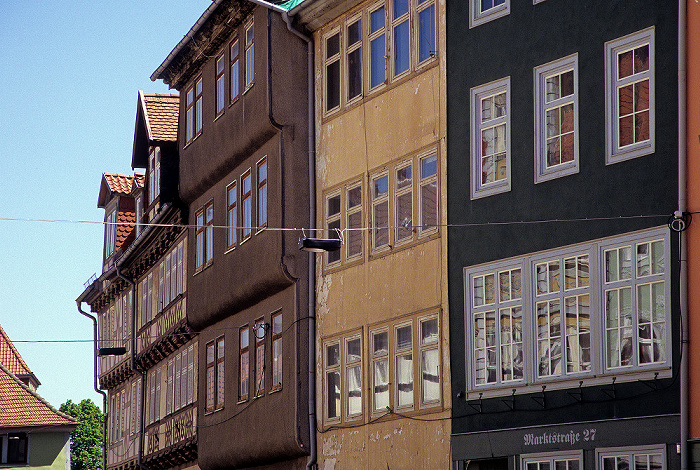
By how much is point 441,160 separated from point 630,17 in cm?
460

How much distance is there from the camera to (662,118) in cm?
1599

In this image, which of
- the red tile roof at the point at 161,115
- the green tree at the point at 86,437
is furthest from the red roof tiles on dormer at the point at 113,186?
the green tree at the point at 86,437

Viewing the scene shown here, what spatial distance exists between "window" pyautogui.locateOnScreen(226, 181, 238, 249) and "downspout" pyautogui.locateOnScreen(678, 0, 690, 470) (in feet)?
45.6

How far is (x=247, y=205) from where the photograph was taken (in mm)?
27438

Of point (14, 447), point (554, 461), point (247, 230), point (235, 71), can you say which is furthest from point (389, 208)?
point (14, 447)

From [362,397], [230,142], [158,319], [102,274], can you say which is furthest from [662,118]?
[102,274]

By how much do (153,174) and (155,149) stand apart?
77 centimetres

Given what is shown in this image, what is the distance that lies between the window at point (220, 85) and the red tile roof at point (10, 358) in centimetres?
4106

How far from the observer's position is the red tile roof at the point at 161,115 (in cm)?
3888

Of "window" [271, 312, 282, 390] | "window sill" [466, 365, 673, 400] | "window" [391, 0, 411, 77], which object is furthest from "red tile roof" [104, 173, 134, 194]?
"window sill" [466, 365, 673, 400]

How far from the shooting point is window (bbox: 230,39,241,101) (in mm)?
28172

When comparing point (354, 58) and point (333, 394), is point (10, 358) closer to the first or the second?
point (333, 394)

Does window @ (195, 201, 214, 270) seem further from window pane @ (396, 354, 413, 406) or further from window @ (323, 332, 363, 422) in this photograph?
window pane @ (396, 354, 413, 406)

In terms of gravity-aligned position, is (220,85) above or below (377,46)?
above
